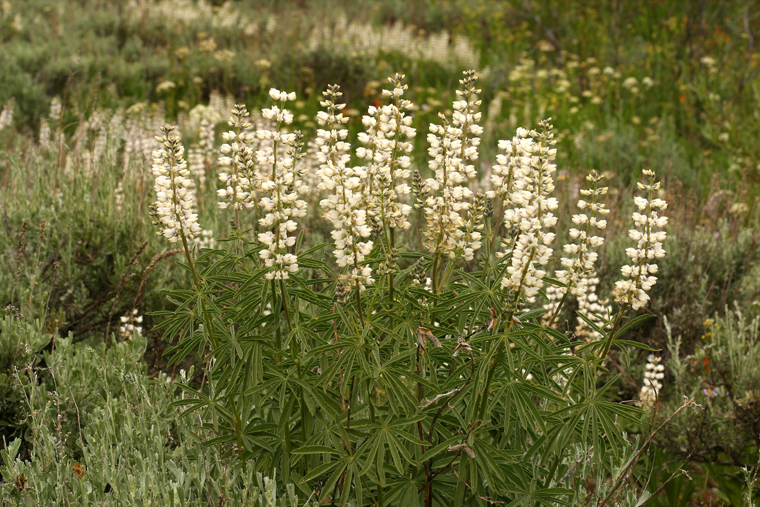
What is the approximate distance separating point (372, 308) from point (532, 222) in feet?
1.64

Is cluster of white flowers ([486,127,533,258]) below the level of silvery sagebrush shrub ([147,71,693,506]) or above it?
above

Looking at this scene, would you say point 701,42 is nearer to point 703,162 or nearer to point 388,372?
point 703,162

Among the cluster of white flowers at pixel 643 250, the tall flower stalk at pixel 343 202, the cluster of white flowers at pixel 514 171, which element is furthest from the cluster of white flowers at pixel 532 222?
the tall flower stalk at pixel 343 202

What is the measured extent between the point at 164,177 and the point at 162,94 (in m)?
7.26

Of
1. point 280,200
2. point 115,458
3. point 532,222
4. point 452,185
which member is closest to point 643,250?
point 532,222

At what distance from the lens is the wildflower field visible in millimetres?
1820

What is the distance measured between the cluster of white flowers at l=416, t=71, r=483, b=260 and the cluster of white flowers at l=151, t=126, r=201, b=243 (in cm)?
66

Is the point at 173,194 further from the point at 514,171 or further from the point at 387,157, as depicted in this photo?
the point at 514,171

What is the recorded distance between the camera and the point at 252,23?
11594 mm

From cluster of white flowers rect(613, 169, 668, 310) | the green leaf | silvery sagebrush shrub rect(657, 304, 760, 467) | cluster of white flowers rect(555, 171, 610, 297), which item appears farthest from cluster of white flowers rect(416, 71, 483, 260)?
silvery sagebrush shrub rect(657, 304, 760, 467)

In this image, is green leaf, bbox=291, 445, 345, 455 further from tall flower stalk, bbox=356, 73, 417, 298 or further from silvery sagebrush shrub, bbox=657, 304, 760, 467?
silvery sagebrush shrub, bbox=657, 304, 760, 467

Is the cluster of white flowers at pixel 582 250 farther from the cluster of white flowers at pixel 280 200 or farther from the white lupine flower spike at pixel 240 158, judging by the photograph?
the white lupine flower spike at pixel 240 158

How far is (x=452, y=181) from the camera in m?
1.86

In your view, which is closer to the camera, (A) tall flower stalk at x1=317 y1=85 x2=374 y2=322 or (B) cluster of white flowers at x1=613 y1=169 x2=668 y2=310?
(A) tall flower stalk at x1=317 y1=85 x2=374 y2=322
